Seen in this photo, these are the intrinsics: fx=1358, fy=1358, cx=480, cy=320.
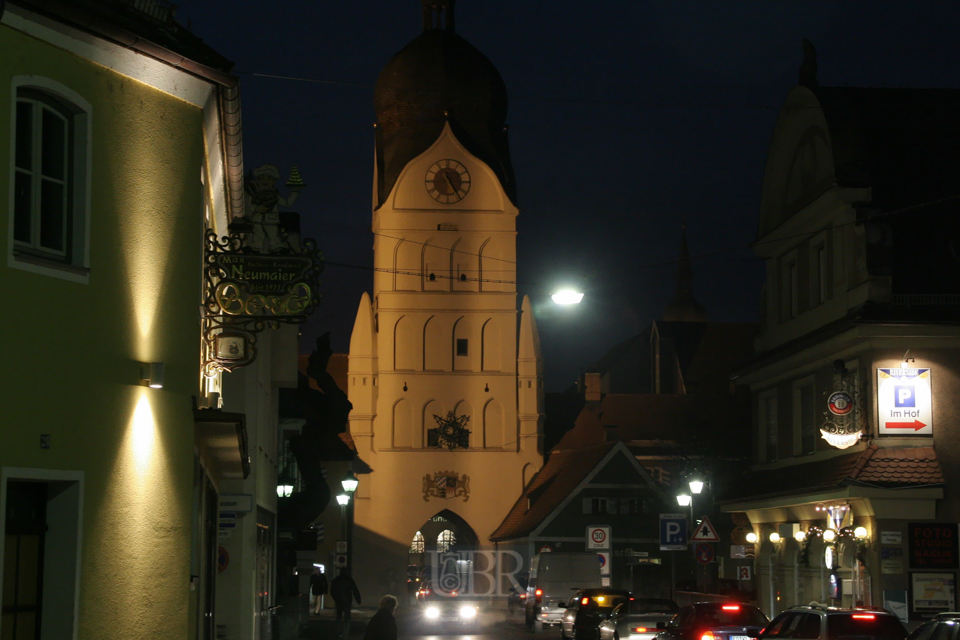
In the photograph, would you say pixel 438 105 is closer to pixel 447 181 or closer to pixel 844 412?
pixel 447 181

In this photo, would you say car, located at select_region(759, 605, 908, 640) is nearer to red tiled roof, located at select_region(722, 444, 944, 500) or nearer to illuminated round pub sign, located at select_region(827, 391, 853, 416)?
red tiled roof, located at select_region(722, 444, 944, 500)

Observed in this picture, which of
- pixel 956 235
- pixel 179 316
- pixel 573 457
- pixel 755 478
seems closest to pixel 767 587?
pixel 755 478

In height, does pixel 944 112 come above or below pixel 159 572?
above

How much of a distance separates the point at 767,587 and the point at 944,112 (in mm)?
11613

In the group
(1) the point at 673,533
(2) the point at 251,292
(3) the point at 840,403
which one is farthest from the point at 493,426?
(2) the point at 251,292

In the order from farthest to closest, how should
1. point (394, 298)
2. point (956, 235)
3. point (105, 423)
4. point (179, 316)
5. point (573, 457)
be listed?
point (394, 298) < point (573, 457) < point (956, 235) < point (179, 316) < point (105, 423)

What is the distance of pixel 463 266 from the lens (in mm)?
75812

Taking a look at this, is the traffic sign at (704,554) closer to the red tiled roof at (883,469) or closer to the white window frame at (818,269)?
the red tiled roof at (883,469)

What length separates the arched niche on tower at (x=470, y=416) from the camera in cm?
7462

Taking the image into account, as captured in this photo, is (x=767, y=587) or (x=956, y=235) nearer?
(x=956, y=235)

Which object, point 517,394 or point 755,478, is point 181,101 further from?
point 517,394

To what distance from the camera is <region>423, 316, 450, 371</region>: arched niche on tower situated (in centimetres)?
7494

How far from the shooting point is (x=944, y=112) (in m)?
30.1

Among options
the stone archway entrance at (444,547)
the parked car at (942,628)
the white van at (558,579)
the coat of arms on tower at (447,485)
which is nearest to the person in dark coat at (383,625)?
the parked car at (942,628)
